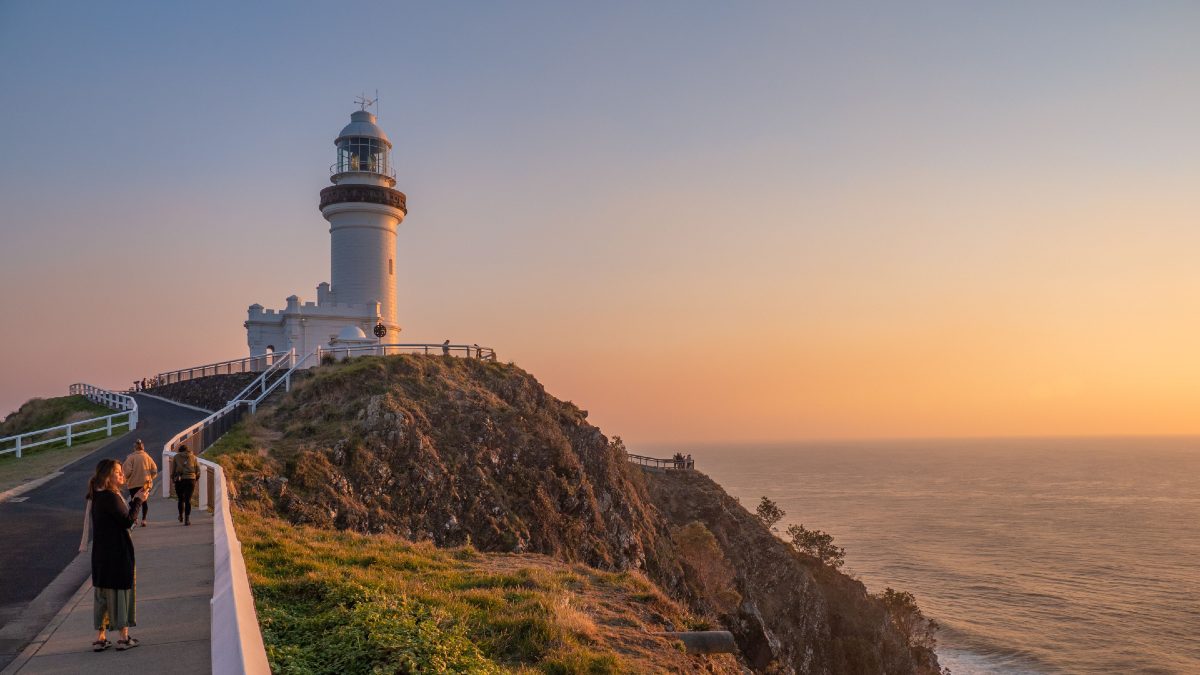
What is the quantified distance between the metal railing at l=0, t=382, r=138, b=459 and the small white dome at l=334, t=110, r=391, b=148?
879 inches

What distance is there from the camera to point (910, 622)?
47.6 meters

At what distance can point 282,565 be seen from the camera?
1080 cm

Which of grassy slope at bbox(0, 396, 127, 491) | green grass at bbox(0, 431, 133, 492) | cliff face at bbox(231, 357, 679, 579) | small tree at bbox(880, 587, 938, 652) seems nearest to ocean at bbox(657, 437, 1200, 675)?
small tree at bbox(880, 587, 938, 652)

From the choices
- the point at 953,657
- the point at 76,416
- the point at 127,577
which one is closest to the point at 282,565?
the point at 127,577

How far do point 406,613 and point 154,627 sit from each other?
8.45 feet

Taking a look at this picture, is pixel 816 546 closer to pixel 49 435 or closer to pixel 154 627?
pixel 49 435

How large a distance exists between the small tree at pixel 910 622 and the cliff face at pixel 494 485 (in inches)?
61.2

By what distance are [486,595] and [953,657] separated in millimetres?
46631

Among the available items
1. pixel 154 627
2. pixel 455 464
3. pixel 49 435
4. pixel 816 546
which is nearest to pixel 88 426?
pixel 49 435

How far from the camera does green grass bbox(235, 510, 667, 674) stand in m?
6.97

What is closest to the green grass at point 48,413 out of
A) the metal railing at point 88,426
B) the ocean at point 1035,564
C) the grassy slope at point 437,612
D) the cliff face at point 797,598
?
the metal railing at point 88,426

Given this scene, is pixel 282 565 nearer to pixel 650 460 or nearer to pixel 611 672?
pixel 611 672

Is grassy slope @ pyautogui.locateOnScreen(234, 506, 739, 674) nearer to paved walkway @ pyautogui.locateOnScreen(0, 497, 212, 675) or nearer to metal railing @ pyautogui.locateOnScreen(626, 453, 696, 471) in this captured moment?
paved walkway @ pyautogui.locateOnScreen(0, 497, 212, 675)

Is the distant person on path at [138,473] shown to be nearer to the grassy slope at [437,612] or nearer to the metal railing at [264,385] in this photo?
the grassy slope at [437,612]
